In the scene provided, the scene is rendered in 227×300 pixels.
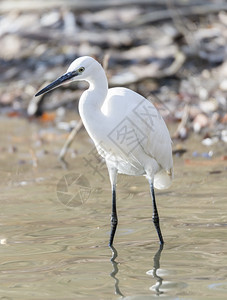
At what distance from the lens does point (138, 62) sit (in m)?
12.5

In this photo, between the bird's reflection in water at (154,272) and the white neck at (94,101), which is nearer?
the bird's reflection in water at (154,272)

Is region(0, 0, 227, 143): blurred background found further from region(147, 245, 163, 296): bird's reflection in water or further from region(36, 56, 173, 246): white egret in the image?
region(147, 245, 163, 296): bird's reflection in water

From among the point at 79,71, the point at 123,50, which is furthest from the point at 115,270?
the point at 123,50

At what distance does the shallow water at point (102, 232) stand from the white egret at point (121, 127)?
29cm

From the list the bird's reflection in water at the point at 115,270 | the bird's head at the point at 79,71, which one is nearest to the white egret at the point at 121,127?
the bird's head at the point at 79,71

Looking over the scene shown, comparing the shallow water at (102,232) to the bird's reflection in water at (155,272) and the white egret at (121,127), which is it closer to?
the bird's reflection in water at (155,272)

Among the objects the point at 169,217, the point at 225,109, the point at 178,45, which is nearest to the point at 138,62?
the point at 178,45

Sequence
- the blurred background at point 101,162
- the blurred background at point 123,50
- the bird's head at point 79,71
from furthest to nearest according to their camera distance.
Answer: the blurred background at point 123,50
the bird's head at point 79,71
the blurred background at point 101,162

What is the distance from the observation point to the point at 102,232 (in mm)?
6414

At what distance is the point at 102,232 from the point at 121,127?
1.00 m

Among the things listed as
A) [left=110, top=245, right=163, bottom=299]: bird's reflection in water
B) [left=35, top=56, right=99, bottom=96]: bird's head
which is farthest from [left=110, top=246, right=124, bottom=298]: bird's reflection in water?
[left=35, top=56, right=99, bottom=96]: bird's head

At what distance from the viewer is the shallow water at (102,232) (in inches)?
196

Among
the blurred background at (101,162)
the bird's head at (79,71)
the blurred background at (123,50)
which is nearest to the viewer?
the blurred background at (101,162)

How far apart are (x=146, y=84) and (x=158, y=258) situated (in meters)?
6.39
